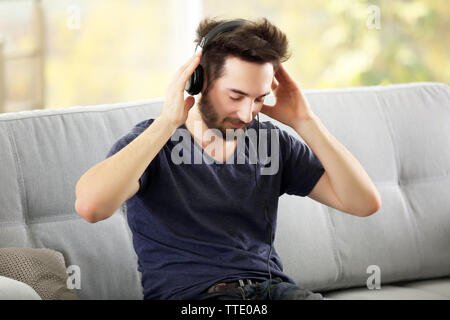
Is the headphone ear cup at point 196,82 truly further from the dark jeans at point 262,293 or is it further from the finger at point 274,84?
the dark jeans at point 262,293

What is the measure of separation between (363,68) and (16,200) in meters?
2.67

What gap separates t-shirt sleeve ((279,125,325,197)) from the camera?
63.3 inches

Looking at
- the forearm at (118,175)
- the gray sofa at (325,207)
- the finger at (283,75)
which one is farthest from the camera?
the gray sofa at (325,207)

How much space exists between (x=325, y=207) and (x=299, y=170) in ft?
1.56

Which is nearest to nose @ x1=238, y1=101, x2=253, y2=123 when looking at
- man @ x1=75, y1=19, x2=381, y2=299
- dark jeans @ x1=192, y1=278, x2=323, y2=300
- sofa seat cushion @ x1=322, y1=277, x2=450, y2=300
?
man @ x1=75, y1=19, x2=381, y2=299

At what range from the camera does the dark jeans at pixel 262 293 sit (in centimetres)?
141

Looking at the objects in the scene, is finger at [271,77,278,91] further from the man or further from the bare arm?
the bare arm

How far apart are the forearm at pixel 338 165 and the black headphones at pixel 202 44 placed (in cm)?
26

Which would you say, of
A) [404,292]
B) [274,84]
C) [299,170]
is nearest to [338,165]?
[299,170]

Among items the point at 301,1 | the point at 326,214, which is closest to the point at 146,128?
the point at 326,214

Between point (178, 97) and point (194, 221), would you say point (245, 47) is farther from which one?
point (194, 221)

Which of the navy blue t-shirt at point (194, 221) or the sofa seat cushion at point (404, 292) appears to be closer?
the navy blue t-shirt at point (194, 221)

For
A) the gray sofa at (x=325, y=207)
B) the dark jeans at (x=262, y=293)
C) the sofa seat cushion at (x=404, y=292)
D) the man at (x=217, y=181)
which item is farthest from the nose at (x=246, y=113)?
the sofa seat cushion at (x=404, y=292)

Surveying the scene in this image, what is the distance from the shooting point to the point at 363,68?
3.95 metres
